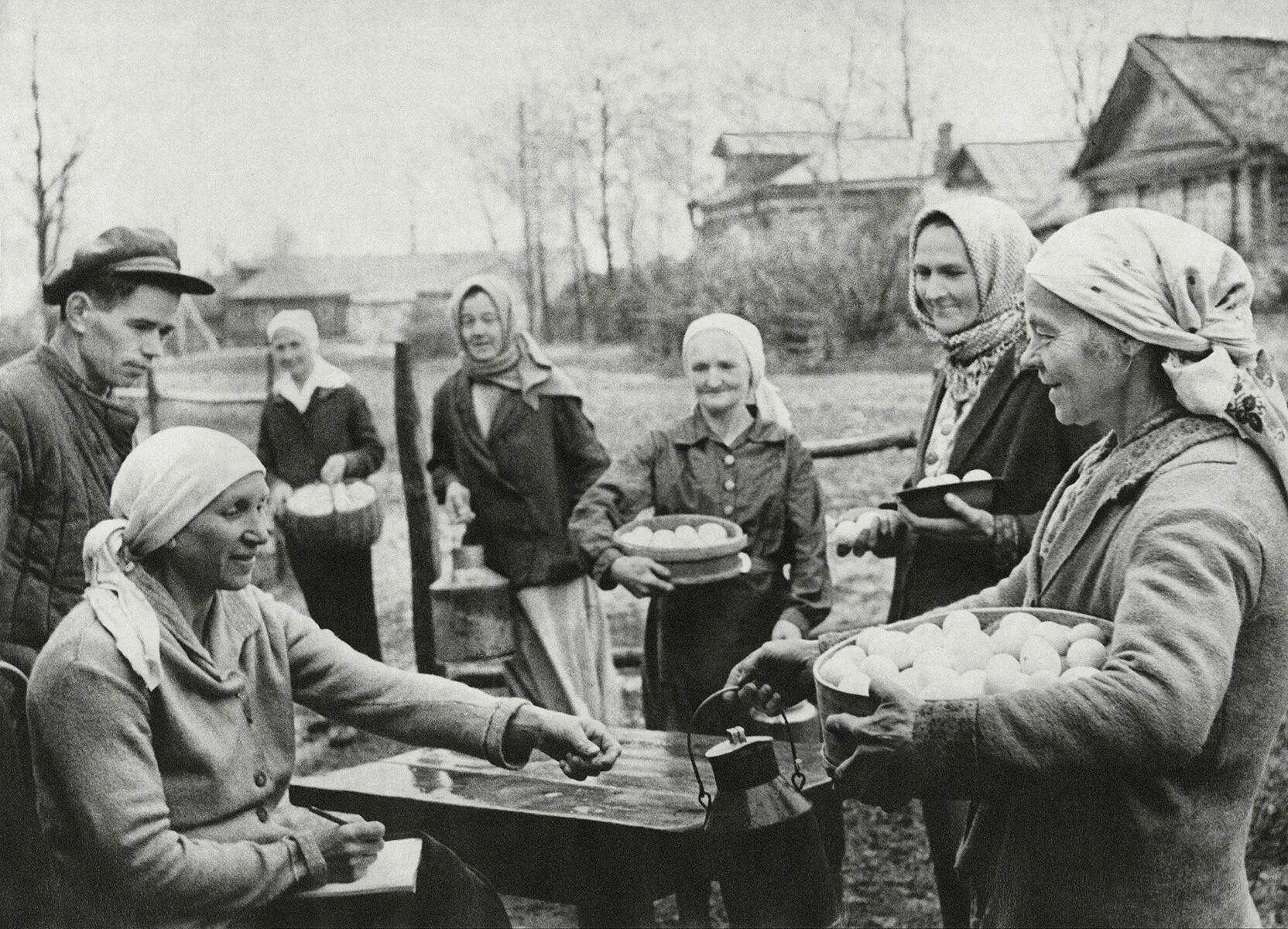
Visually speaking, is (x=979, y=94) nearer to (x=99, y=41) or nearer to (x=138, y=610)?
(x=99, y=41)

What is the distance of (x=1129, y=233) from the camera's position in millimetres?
1960

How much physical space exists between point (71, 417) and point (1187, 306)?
270cm

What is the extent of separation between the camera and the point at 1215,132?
5836 millimetres

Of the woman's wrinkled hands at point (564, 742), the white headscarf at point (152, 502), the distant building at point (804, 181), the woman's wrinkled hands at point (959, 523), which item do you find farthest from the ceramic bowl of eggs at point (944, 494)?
the distant building at point (804, 181)

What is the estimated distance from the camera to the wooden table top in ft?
9.68

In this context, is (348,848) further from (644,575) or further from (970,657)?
(644,575)

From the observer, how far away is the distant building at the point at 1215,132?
565 centimetres

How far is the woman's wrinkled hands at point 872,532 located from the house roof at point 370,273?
4.43 m

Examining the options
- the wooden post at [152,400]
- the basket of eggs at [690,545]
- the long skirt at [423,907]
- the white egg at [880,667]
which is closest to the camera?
the white egg at [880,667]

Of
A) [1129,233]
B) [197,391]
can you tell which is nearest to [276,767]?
[1129,233]

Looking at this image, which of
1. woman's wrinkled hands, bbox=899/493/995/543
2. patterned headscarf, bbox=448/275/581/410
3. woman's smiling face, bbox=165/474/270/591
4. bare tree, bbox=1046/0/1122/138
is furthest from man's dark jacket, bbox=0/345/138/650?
bare tree, bbox=1046/0/1122/138

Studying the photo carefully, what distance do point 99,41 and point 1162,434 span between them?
180 inches

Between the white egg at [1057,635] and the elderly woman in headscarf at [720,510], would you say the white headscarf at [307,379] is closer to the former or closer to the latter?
the elderly woman in headscarf at [720,510]

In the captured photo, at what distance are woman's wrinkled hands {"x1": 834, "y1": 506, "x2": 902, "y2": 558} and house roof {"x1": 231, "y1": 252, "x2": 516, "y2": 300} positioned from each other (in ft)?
14.5
